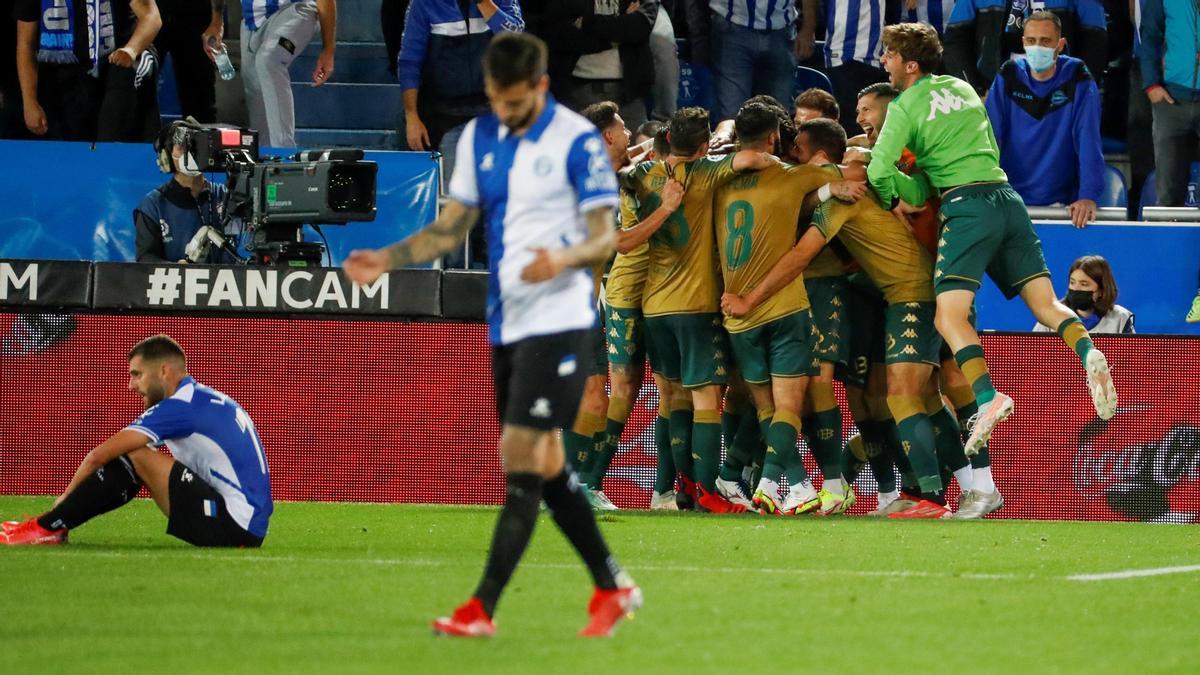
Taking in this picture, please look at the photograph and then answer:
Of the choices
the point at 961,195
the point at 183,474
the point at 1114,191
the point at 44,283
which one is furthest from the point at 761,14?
the point at 183,474

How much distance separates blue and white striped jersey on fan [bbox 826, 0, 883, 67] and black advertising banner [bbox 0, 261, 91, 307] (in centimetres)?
619

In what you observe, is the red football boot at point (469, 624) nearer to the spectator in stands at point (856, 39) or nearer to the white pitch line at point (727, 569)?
the white pitch line at point (727, 569)

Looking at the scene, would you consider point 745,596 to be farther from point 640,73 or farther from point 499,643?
point 640,73

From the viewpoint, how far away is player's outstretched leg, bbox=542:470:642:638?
18.3 feet

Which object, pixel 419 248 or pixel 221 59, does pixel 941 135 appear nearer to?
pixel 419 248

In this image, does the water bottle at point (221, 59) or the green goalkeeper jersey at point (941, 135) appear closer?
the green goalkeeper jersey at point (941, 135)

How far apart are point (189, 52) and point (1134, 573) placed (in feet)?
29.5

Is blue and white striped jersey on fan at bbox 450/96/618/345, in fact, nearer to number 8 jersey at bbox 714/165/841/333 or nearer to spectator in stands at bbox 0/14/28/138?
number 8 jersey at bbox 714/165/841/333

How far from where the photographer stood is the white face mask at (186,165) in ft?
36.9

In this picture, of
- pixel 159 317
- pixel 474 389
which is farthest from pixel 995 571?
pixel 159 317

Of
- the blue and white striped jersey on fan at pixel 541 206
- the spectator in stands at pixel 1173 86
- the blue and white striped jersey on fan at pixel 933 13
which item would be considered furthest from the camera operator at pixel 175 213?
the spectator in stands at pixel 1173 86

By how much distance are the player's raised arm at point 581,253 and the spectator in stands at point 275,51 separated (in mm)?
8081

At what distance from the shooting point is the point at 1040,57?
11.6 m

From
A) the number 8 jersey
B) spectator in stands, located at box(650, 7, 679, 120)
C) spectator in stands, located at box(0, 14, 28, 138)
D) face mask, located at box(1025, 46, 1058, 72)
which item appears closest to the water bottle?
spectator in stands, located at box(0, 14, 28, 138)
